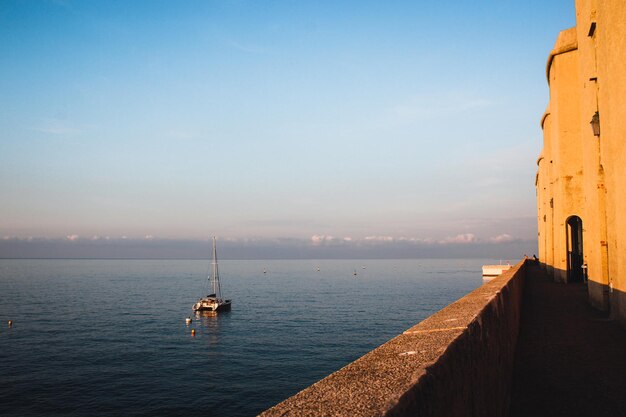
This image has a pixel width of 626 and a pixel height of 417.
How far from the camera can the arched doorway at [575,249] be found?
86.0ft

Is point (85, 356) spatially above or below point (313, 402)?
below

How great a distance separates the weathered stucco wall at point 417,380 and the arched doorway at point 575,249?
25.5 m

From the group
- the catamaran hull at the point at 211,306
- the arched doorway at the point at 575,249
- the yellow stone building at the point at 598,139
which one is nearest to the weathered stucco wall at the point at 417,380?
the yellow stone building at the point at 598,139

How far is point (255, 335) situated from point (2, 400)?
1057 inches

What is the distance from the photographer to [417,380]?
212 centimetres

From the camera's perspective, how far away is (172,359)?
4131 cm

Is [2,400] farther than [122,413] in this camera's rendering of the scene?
Yes

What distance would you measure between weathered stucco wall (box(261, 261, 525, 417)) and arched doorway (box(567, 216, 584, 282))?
2553cm

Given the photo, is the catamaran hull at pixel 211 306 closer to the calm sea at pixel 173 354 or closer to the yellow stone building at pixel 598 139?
the calm sea at pixel 173 354

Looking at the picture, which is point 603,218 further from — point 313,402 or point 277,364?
point 277,364

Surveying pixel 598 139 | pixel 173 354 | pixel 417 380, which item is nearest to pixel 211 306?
pixel 173 354

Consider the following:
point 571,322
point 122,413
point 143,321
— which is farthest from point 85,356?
point 571,322

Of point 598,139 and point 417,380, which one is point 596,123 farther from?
point 417,380

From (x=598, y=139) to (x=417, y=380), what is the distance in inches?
575
